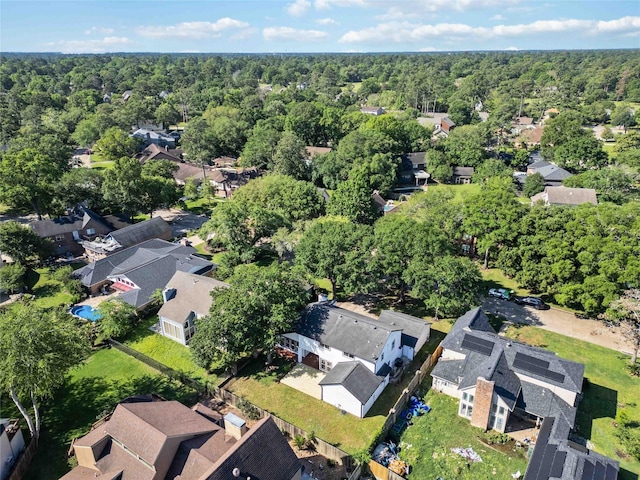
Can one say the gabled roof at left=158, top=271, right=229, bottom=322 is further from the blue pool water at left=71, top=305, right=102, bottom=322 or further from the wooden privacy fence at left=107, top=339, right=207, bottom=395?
the blue pool water at left=71, top=305, right=102, bottom=322

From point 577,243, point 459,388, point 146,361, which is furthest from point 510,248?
point 146,361

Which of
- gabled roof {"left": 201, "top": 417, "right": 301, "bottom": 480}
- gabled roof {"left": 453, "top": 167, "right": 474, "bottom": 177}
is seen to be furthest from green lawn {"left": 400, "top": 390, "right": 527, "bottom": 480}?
gabled roof {"left": 453, "top": 167, "right": 474, "bottom": 177}

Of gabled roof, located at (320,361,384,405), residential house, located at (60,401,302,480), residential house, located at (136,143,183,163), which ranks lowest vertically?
gabled roof, located at (320,361,384,405)

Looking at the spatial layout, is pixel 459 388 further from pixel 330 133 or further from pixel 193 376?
pixel 330 133

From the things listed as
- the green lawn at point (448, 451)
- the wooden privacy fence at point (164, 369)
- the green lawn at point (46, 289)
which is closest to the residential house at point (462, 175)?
the green lawn at point (448, 451)

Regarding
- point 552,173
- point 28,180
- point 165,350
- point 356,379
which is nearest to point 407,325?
point 356,379

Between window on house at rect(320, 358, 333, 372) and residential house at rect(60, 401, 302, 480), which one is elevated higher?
residential house at rect(60, 401, 302, 480)
